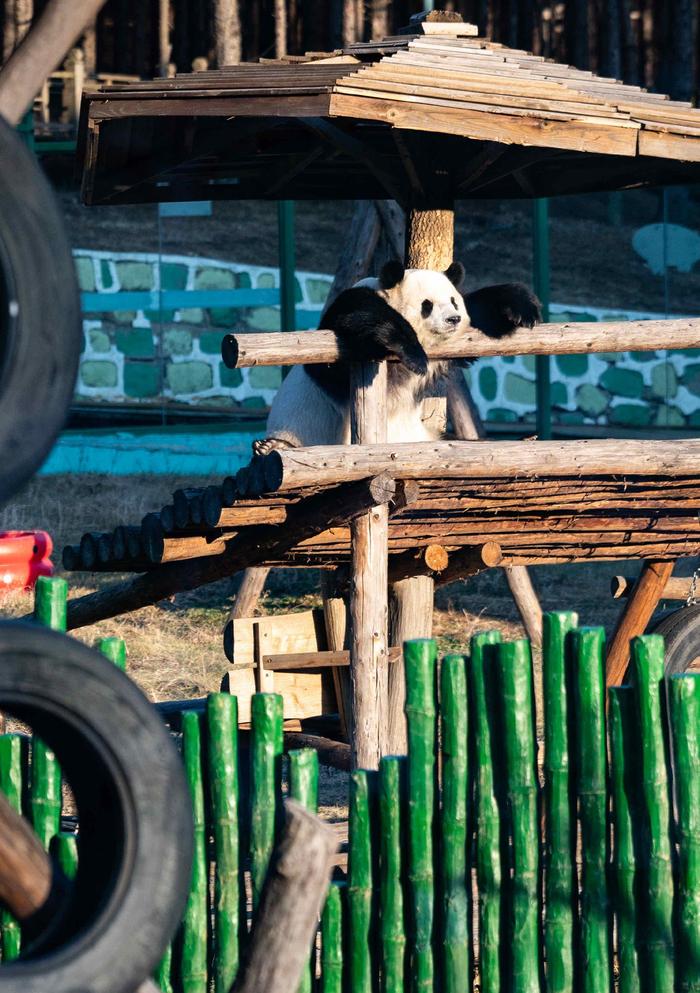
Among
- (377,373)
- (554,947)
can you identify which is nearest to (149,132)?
(377,373)

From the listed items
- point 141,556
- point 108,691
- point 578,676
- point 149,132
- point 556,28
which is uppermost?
point 556,28

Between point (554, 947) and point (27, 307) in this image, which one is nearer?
point (27, 307)

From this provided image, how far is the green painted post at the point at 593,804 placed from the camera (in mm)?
4516

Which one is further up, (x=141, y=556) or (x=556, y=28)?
(x=556, y=28)

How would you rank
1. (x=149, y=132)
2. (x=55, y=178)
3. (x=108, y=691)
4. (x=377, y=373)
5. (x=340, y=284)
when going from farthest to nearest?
(x=55, y=178) → (x=340, y=284) → (x=149, y=132) → (x=377, y=373) → (x=108, y=691)

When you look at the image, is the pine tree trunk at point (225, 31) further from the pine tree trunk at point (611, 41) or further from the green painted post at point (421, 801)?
the green painted post at point (421, 801)

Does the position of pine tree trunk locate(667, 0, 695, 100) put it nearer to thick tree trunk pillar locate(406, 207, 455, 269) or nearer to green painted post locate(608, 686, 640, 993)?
thick tree trunk pillar locate(406, 207, 455, 269)

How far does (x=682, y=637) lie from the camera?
732 centimetres

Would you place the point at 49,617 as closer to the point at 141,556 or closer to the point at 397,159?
the point at 141,556

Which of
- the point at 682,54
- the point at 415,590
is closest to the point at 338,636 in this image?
the point at 415,590

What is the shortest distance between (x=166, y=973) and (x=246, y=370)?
11.4m

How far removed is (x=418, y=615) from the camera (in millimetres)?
7539

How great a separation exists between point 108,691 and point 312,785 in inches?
68.8

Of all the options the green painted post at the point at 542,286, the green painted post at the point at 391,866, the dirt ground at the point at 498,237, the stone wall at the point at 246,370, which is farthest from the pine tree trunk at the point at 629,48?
the green painted post at the point at 391,866
